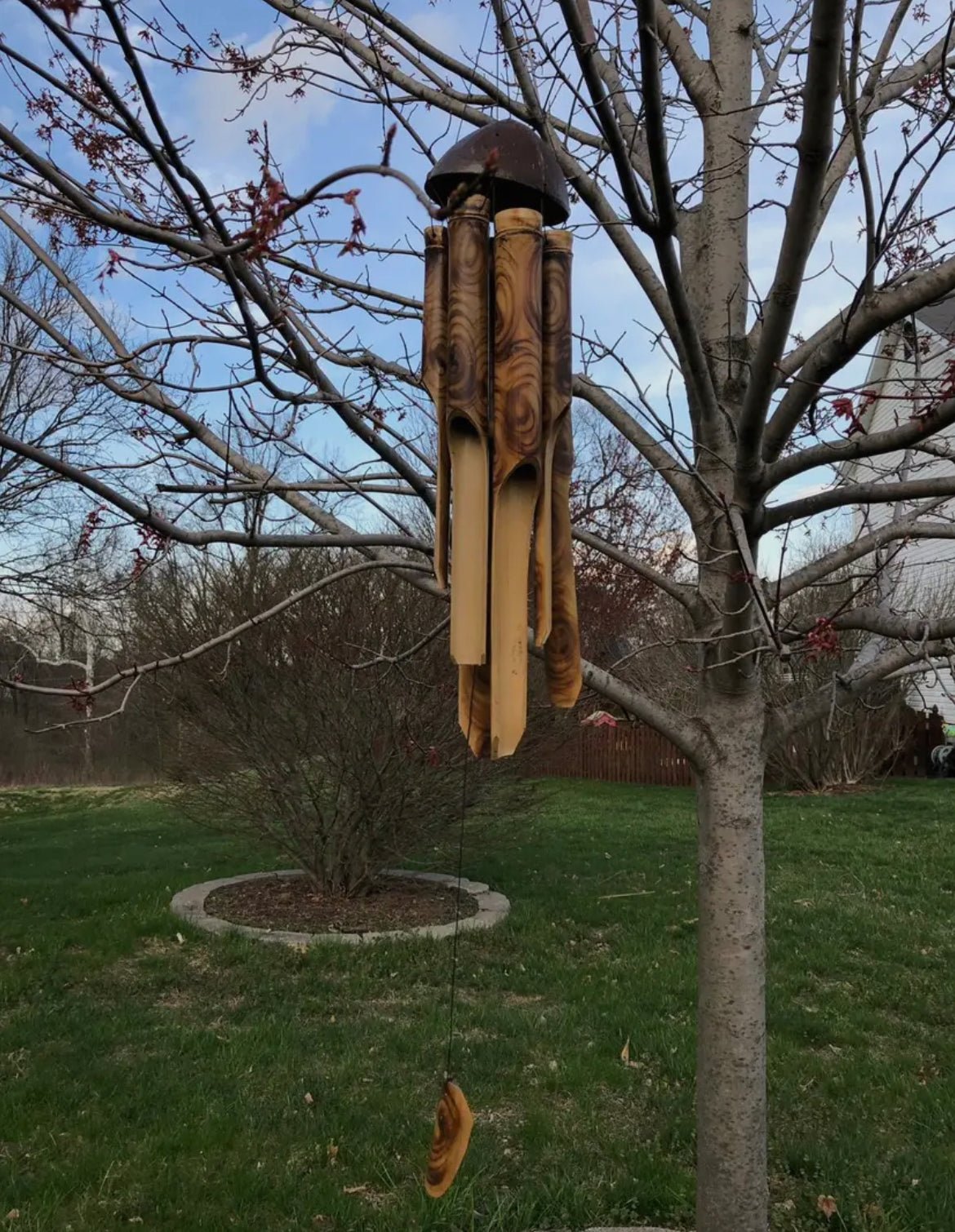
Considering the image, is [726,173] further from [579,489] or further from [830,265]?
[579,489]

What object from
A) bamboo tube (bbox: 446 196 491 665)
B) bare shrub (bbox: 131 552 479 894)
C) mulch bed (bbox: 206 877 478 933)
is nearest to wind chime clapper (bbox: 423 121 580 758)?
bamboo tube (bbox: 446 196 491 665)

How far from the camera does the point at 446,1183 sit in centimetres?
186

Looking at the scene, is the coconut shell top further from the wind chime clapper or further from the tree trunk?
the tree trunk

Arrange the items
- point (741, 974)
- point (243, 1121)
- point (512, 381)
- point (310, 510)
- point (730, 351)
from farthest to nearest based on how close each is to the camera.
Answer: point (243, 1121)
point (310, 510)
point (730, 351)
point (741, 974)
point (512, 381)

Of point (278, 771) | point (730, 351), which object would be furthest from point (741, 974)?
point (278, 771)

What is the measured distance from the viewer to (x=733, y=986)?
9.06 ft

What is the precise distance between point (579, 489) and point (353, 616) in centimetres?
295

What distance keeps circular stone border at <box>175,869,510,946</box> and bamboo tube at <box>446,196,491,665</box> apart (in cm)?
490

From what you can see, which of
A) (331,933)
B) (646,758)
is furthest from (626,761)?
(331,933)

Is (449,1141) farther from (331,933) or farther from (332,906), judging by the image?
(332,906)

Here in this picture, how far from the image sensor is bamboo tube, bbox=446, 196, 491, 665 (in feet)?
4.71

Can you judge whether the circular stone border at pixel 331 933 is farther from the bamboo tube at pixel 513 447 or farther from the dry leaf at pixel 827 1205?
the bamboo tube at pixel 513 447

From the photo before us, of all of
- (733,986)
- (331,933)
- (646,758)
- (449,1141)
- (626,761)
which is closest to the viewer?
(449,1141)

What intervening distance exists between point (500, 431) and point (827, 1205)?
10.7ft
